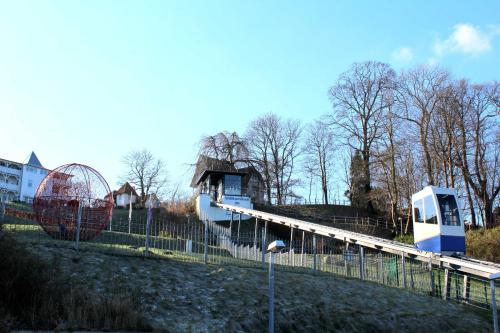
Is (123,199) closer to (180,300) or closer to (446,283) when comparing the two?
(446,283)

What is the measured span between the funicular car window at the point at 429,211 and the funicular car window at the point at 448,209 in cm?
34

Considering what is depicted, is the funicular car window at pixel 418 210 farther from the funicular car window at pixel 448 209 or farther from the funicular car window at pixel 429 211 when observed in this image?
the funicular car window at pixel 448 209

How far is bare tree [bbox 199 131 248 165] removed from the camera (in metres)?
57.4

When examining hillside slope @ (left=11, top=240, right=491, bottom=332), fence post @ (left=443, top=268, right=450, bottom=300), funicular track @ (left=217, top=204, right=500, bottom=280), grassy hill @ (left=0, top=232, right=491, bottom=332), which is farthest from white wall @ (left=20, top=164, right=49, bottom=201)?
grassy hill @ (left=0, top=232, right=491, bottom=332)

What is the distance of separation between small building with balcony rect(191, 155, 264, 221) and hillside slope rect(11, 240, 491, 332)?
106ft

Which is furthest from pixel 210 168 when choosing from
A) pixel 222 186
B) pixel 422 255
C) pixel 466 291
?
pixel 466 291

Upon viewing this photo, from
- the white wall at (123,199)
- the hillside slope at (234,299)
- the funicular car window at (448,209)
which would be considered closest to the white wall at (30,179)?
the white wall at (123,199)

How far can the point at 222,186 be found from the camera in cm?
5172

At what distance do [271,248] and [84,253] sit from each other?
598 cm

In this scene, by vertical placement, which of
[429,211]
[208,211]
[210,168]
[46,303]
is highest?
[210,168]

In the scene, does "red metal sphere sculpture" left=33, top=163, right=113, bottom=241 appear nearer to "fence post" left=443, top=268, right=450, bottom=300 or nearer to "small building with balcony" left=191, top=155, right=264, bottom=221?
"fence post" left=443, top=268, right=450, bottom=300

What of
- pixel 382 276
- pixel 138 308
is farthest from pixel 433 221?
pixel 138 308

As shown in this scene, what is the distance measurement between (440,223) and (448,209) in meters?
1.00

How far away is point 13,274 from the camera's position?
9039 millimetres
